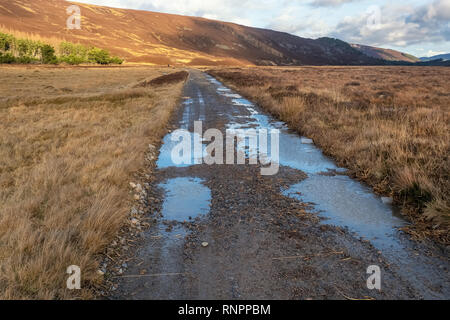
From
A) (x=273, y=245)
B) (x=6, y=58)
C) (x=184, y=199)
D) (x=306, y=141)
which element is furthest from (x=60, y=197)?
(x=6, y=58)

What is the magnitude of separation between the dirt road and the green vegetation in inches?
3837

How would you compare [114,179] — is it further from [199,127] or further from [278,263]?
[199,127]

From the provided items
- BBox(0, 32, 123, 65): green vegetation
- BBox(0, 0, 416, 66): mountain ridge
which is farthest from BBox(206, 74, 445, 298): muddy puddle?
BBox(0, 0, 416, 66): mountain ridge

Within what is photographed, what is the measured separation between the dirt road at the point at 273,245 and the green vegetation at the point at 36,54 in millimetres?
97465

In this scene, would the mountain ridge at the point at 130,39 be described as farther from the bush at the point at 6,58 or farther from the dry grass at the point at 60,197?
the dry grass at the point at 60,197

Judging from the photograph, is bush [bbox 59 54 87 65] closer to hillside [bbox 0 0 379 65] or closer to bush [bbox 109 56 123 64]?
bush [bbox 109 56 123 64]

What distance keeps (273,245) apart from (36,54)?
124 m

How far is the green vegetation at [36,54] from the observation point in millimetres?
84312

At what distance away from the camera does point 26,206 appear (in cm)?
458

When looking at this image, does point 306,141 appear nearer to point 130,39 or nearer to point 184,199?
point 184,199

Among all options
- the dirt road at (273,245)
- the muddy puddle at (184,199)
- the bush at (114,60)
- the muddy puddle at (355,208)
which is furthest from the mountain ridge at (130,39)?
the dirt road at (273,245)

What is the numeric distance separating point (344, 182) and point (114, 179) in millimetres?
4991

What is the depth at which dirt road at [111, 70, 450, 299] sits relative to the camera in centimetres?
321
